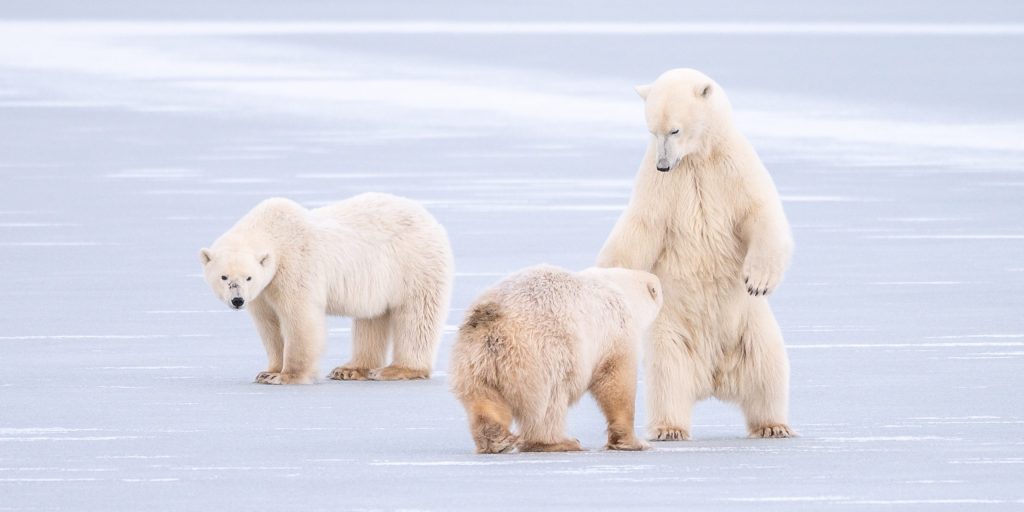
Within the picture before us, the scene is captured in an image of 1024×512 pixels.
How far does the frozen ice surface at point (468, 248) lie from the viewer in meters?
6.22

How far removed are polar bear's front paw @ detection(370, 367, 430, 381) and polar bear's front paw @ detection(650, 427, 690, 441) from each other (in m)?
2.04

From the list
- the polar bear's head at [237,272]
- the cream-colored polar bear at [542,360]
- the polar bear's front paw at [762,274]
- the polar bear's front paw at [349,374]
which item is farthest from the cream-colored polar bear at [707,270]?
the polar bear's front paw at [349,374]

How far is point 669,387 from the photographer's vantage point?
24.1 feet

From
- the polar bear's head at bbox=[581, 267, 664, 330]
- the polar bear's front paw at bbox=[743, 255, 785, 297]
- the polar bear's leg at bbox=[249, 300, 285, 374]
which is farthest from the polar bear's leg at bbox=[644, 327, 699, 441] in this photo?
the polar bear's leg at bbox=[249, 300, 285, 374]

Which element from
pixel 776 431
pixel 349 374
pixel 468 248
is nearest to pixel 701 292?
pixel 776 431

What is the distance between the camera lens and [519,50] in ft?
116

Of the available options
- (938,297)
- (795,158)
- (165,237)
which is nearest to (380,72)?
A: (795,158)

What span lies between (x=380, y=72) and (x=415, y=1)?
1127 inches

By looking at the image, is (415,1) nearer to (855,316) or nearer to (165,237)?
(165,237)

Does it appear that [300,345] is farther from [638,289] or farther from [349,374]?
[638,289]

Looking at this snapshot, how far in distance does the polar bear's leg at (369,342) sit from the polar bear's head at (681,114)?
8.04ft

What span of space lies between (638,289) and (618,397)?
1.51ft

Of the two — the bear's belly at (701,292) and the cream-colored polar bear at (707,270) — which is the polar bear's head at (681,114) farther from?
the bear's belly at (701,292)

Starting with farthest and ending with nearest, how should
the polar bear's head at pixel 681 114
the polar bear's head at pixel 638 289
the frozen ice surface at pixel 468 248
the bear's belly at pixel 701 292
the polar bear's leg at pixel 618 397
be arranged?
the bear's belly at pixel 701 292, the polar bear's head at pixel 681 114, the polar bear's head at pixel 638 289, the polar bear's leg at pixel 618 397, the frozen ice surface at pixel 468 248
